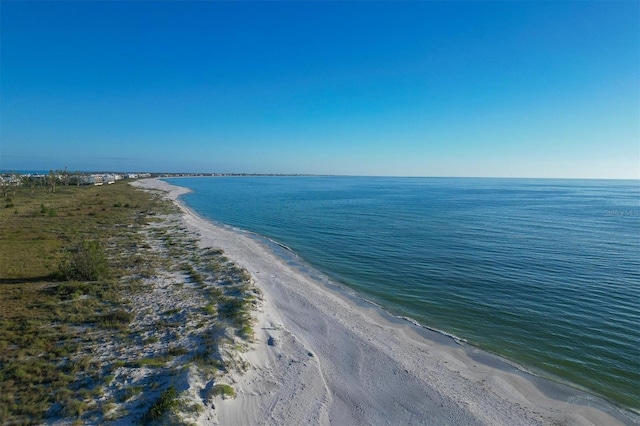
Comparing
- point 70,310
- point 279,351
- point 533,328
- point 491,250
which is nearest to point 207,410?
point 279,351

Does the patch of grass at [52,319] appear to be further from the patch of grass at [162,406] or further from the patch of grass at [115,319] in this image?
the patch of grass at [162,406]

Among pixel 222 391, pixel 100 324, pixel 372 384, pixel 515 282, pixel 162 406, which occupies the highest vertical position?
pixel 162 406

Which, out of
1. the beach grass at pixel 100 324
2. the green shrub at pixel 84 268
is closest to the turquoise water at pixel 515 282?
the beach grass at pixel 100 324

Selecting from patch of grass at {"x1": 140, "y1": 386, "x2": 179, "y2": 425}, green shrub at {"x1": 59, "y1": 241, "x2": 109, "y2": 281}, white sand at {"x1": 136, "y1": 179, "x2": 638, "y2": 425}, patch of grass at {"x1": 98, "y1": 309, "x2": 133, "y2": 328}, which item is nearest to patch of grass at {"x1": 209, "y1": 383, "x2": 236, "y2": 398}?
white sand at {"x1": 136, "y1": 179, "x2": 638, "y2": 425}

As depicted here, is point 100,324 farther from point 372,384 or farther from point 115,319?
point 372,384

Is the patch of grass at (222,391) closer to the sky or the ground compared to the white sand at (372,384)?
closer to the sky

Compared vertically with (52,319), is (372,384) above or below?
below

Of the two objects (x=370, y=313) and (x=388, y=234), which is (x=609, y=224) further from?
(x=370, y=313)

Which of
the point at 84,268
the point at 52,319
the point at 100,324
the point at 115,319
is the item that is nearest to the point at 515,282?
the point at 115,319

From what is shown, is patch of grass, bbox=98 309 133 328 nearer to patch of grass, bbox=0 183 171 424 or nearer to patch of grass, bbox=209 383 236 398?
patch of grass, bbox=0 183 171 424
